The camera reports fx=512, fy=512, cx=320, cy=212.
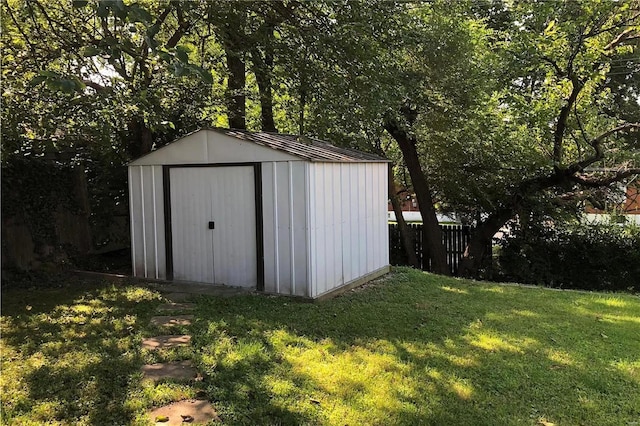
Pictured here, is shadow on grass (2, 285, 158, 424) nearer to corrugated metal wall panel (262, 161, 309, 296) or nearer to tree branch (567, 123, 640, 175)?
corrugated metal wall panel (262, 161, 309, 296)

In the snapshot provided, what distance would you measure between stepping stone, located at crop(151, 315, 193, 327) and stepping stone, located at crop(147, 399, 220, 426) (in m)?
1.95

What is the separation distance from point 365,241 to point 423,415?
4.66m

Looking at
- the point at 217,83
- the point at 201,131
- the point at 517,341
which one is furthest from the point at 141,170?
the point at 517,341

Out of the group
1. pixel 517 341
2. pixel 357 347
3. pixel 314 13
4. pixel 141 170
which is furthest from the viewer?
pixel 141 170

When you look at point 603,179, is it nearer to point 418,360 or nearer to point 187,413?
point 418,360

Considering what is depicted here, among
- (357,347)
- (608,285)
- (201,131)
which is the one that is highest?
(201,131)

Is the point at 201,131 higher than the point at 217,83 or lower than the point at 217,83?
lower

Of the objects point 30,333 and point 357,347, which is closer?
point 357,347

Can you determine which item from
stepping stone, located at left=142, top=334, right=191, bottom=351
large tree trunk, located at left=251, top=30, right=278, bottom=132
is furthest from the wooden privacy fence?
stepping stone, located at left=142, top=334, right=191, bottom=351

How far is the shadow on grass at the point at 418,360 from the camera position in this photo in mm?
3410

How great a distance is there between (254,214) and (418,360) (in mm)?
3215

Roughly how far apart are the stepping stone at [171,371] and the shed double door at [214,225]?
9.06ft

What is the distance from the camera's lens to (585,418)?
3363mm

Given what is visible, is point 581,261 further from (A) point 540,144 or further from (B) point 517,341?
(B) point 517,341
